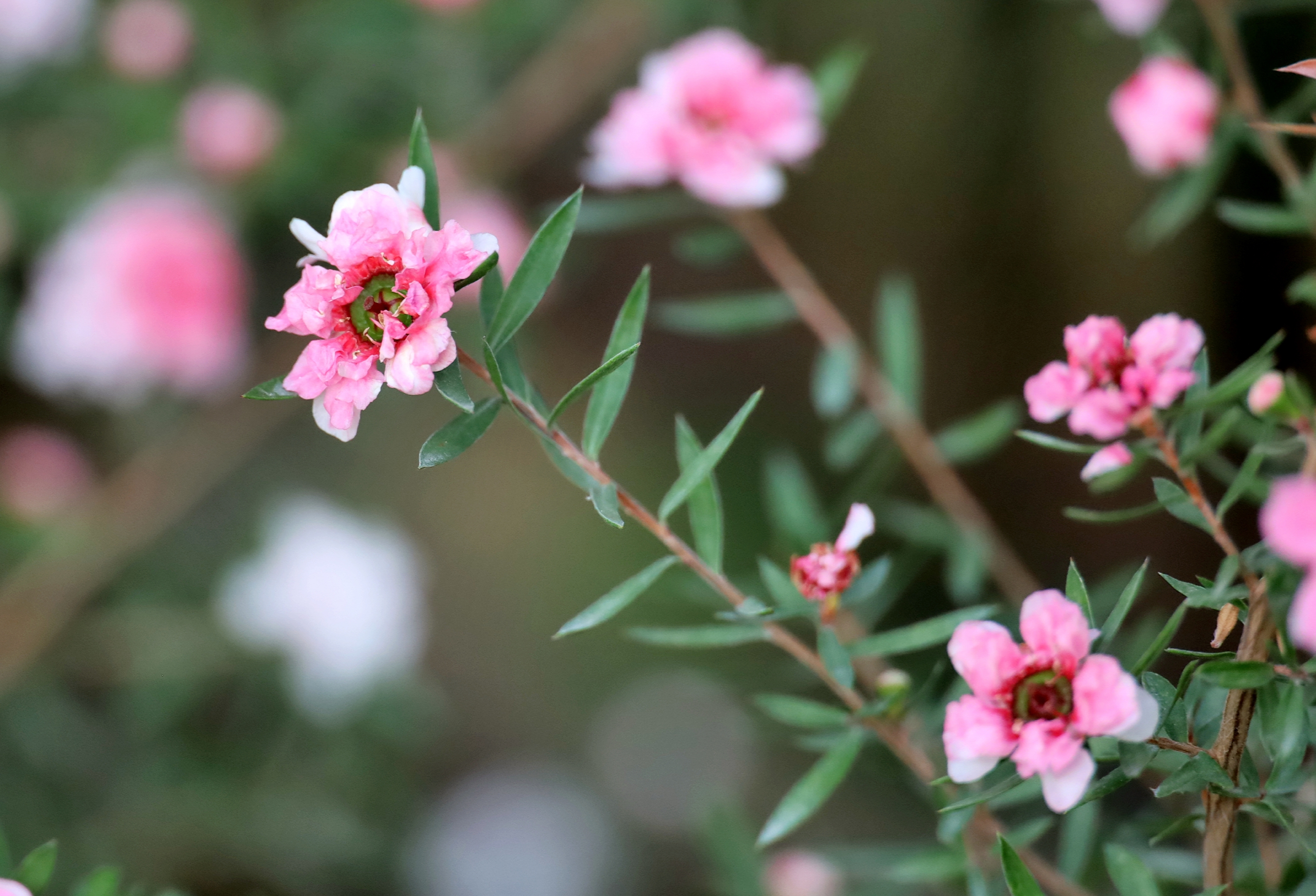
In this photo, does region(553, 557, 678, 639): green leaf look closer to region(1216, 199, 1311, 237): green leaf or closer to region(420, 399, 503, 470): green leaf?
region(420, 399, 503, 470): green leaf

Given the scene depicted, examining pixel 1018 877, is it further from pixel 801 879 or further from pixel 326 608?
pixel 326 608

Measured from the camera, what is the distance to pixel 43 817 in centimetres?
109

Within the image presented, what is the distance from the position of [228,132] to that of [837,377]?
0.79m

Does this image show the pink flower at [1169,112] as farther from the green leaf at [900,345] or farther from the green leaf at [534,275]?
the green leaf at [534,275]

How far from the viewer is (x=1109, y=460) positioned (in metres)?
0.34

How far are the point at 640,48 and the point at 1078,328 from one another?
3.24 feet

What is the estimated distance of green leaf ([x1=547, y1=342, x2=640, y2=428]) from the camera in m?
0.34

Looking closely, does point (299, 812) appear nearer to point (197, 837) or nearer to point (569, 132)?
point (197, 837)

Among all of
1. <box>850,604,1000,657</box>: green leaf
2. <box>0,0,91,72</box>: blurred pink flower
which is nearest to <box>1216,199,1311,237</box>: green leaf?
<box>850,604,1000,657</box>: green leaf

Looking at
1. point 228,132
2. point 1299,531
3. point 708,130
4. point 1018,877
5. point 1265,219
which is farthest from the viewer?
point 228,132

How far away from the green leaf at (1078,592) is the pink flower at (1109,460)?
31 mm

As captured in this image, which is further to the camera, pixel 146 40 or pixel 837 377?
pixel 146 40

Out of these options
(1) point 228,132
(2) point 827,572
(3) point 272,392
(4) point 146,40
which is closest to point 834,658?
Answer: (2) point 827,572

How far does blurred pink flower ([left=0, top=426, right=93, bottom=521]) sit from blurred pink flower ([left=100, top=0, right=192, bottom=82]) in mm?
457
